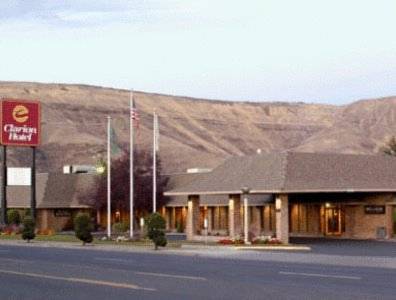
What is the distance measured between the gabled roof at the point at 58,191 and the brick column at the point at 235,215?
2312 cm

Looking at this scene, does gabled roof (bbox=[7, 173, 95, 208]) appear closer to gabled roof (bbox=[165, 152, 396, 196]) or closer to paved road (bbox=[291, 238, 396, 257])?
gabled roof (bbox=[165, 152, 396, 196])

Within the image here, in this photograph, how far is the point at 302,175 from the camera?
197ft

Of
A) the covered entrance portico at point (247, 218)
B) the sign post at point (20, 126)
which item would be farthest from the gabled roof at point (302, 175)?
the sign post at point (20, 126)

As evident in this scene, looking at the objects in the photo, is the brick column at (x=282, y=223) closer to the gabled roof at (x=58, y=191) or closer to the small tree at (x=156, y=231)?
the small tree at (x=156, y=231)

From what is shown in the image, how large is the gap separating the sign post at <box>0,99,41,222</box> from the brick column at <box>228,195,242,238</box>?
1659 centimetres

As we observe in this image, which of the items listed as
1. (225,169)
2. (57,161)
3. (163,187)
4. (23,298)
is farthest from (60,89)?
(23,298)

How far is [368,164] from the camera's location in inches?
2525

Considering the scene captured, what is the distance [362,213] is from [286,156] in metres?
5.48

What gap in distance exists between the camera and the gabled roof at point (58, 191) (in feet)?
282

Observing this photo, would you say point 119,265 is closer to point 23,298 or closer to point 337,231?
point 23,298

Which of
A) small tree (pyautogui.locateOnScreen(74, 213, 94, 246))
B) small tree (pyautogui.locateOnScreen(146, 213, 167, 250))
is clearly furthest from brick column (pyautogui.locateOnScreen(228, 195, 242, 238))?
small tree (pyautogui.locateOnScreen(146, 213, 167, 250))

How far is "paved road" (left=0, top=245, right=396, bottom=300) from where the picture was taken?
22250 mm

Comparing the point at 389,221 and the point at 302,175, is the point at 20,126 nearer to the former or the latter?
the point at 302,175

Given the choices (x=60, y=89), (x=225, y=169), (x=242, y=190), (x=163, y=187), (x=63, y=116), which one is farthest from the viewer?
(x=60, y=89)
